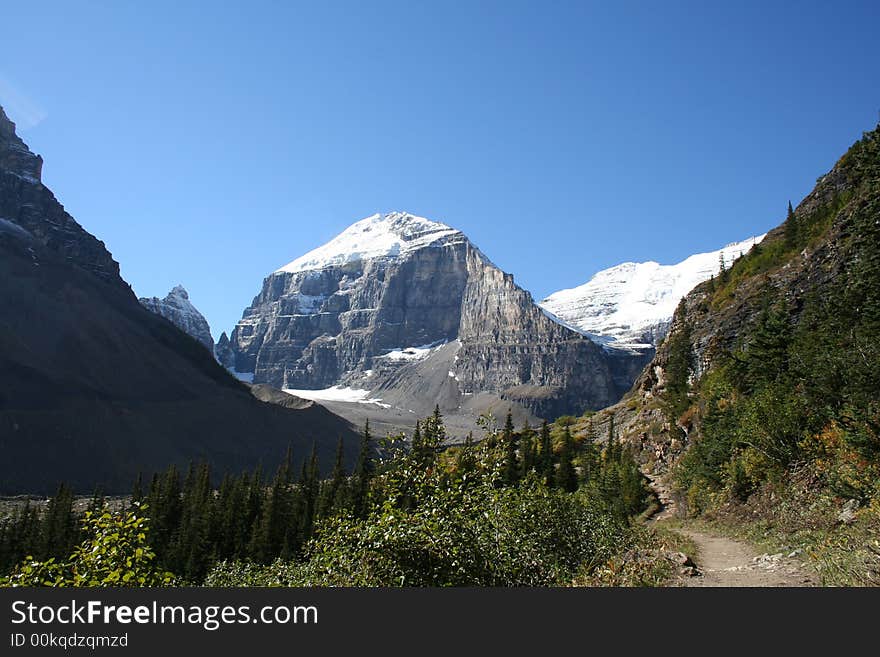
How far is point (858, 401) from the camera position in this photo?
63.6 feet

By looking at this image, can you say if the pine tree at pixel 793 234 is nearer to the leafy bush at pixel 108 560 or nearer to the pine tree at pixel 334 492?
the pine tree at pixel 334 492

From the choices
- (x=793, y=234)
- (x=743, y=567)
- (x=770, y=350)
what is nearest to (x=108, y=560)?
(x=743, y=567)

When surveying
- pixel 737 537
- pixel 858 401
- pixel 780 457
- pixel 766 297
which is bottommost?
pixel 737 537

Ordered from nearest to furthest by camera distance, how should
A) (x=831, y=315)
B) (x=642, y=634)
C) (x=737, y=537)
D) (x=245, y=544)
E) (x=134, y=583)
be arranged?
(x=642, y=634) → (x=134, y=583) → (x=737, y=537) → (x=831, y=315) → (x=245, y=544)

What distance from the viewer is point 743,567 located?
15.5m

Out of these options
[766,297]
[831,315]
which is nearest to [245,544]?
[766,297]

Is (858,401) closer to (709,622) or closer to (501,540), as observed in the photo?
(501,540)

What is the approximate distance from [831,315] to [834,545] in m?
20.3

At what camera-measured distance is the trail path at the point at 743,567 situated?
12.3m

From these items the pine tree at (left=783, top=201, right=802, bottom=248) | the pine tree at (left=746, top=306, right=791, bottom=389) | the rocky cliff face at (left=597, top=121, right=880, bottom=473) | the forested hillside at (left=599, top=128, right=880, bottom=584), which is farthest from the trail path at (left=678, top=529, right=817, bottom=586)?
the pine tree at (left=783, top=201, right=802, bottom=248)

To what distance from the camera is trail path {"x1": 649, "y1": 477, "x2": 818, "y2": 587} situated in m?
12.3

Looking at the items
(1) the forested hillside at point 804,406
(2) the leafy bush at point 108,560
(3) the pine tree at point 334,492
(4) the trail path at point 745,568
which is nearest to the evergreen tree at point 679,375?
(1) the forested hillside at point 804,406

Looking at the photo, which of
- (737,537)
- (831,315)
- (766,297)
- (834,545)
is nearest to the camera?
(834,545)

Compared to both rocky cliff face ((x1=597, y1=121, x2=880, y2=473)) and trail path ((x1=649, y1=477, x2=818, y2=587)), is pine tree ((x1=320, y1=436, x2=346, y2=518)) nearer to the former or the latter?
→ rocky cliff face ((x1=597, y1=121, x2=880, y2=473))
